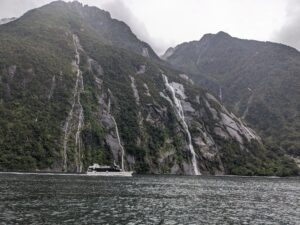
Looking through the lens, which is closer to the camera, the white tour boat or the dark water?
the dark water

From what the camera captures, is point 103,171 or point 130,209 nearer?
point 130,209

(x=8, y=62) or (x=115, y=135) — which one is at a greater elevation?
(x=8, y=62)

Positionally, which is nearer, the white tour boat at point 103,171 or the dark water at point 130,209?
the dark water at point 130,209

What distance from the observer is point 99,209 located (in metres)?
56.2

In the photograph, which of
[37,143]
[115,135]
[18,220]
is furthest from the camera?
[115,135]

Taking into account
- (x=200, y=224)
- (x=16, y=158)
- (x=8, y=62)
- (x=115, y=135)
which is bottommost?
(x=200, y=224)

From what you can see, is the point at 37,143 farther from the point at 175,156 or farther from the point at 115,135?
the point at 175,156

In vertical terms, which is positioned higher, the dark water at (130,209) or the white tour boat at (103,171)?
the white tour boat at (103,171)

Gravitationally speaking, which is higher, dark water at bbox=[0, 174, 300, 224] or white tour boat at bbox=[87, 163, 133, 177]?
white tour boat at bbox=[87, 163, 133, 177]

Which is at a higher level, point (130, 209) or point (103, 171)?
point (103, 171)

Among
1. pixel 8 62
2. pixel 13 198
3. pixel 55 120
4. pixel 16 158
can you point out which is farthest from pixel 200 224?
pixel 8 62

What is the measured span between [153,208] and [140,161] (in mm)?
123542

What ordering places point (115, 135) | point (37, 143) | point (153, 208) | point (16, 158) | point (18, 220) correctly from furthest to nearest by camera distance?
point (115, 135), point (37, 143), point (16, 158), point (153, 208), point (18, 220)

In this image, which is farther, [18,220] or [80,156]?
[80,156]
